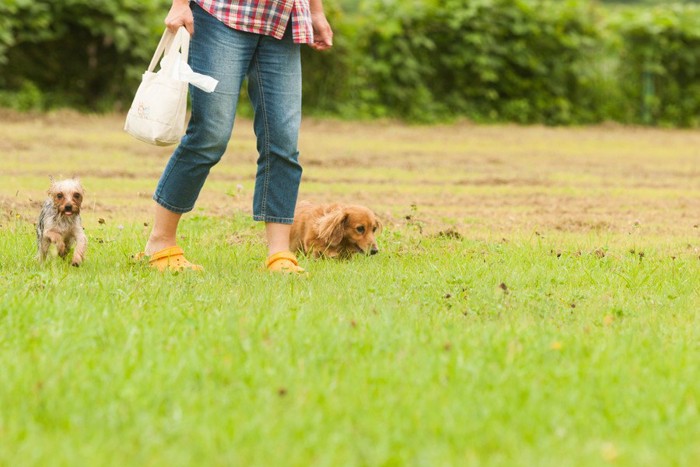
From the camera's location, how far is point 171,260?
20.8ft

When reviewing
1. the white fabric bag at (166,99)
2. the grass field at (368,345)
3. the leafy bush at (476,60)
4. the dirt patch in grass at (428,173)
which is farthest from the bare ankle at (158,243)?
the leafy bush at (476,60)

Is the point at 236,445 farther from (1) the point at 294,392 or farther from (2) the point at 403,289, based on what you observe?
(2) the point at 403,289

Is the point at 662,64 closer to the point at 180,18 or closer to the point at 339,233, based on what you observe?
the point at 339,233

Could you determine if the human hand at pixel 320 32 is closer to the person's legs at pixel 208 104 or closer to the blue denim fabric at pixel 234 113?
the blue denim fabric at pixel 234 113

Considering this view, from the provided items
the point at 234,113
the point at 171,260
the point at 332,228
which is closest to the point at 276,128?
the point at 234,113

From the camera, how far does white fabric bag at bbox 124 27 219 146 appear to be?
5887 millimetres

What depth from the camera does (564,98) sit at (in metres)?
19.9

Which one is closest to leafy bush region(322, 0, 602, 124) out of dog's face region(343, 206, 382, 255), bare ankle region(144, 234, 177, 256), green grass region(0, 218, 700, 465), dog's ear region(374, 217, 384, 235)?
dog's ear region(374, 217, 384, 235)

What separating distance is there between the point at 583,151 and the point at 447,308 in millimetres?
10622

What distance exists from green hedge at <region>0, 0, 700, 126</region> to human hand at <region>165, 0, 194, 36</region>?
35.6 ft

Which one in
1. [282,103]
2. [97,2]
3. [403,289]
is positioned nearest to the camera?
[403,289]

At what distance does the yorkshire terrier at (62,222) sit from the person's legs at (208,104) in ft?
1.82

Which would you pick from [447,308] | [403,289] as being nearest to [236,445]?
[447,308]

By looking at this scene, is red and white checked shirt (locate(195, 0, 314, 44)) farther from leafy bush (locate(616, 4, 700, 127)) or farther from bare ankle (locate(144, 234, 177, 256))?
leafy bush (locate(616, 4, 700, 127))
